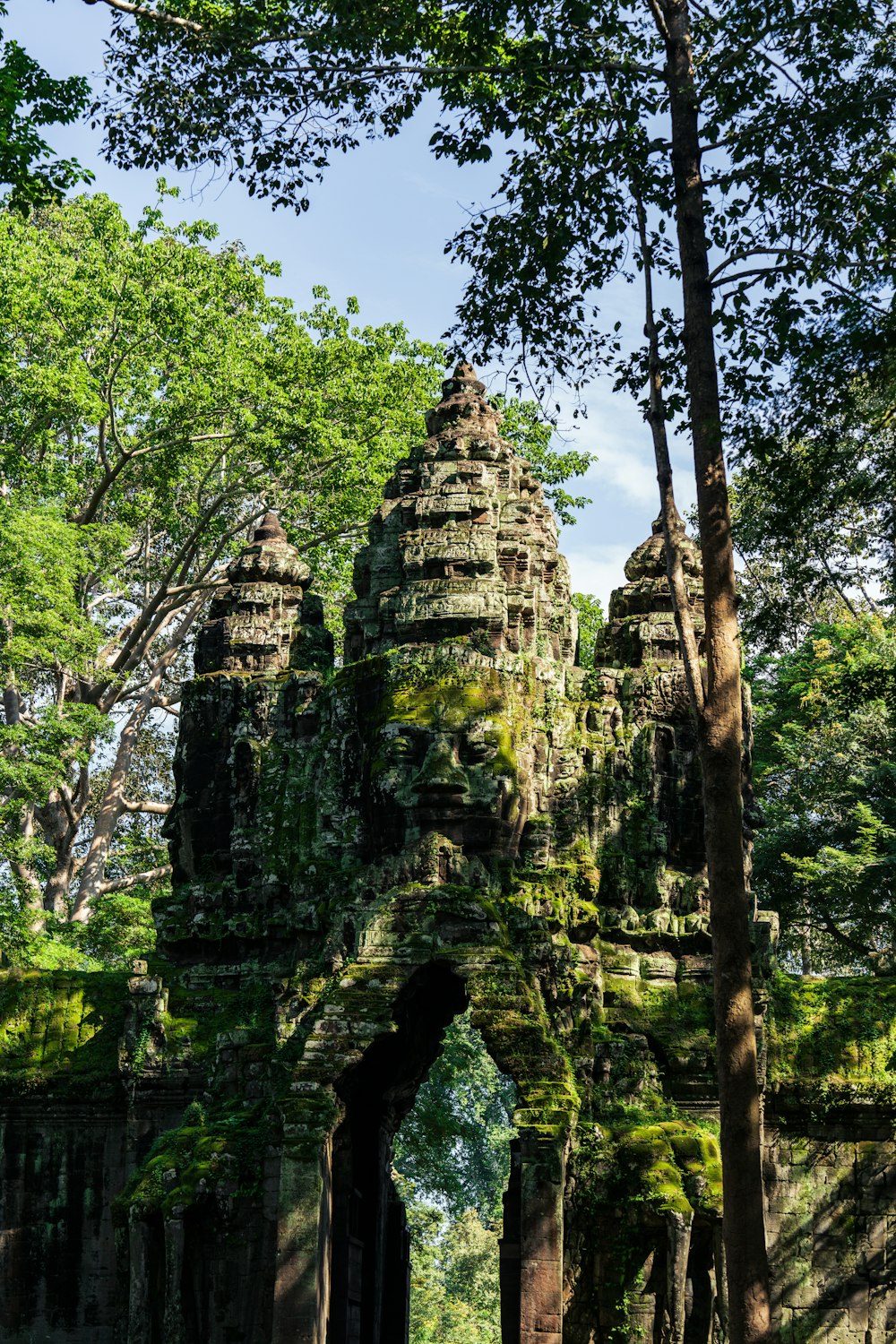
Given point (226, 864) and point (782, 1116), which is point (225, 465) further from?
point (782, 1116)

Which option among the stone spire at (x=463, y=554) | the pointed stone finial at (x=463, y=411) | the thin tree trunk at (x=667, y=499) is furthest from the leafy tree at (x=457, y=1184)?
the thin tree trunk at (x=667, y=499)

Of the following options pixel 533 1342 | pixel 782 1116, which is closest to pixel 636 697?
pixel 782 1116

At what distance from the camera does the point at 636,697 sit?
76.1ft

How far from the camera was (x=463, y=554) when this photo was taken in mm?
21922

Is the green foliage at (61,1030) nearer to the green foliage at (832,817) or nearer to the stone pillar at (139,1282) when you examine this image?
the stone pillar at (139,1282)

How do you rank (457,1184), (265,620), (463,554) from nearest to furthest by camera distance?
(463,554), (265,620), (457,1184)

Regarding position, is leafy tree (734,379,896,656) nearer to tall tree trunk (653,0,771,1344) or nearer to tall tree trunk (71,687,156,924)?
tall tree trunk (653,0,771,1344)

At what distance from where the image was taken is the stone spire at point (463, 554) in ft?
70.9

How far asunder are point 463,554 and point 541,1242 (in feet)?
28.3

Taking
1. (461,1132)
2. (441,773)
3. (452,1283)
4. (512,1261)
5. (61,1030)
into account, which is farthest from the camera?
(452,1283)

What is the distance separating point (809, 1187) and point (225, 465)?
62.3 ft

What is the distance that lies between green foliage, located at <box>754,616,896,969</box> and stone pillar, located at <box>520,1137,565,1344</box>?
576 inches

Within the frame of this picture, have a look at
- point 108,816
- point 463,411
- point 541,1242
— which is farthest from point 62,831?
point 541,1242

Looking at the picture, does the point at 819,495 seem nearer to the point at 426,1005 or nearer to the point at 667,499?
the point at 667,499
